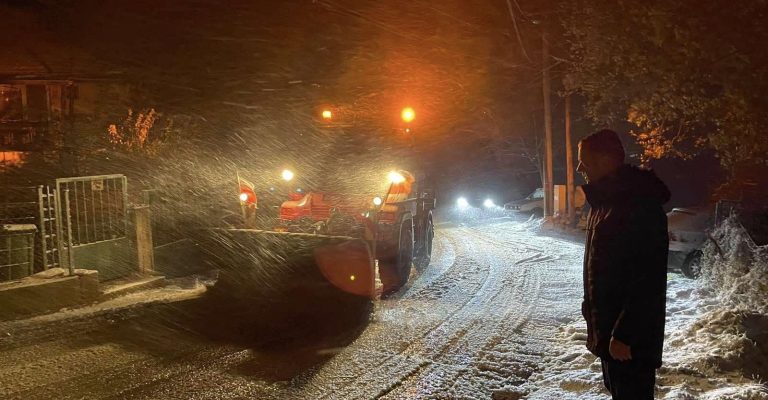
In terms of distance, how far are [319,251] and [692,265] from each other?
683 centimetres

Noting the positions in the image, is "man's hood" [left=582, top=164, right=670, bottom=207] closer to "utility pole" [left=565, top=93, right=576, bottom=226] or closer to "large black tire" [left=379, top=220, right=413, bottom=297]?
"large black tire" [left=379, top=220, right=413, bottom=297]

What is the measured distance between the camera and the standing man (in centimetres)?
310

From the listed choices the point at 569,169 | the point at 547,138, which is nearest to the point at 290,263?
the point at 569,169

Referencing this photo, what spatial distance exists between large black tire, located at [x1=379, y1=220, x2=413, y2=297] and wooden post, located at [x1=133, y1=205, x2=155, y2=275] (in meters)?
4.28

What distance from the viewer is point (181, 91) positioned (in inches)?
742

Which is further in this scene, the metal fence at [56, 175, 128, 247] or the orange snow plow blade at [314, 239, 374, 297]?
the metal fence at [56, 175, 128, 247]

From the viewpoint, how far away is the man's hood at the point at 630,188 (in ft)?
10.6

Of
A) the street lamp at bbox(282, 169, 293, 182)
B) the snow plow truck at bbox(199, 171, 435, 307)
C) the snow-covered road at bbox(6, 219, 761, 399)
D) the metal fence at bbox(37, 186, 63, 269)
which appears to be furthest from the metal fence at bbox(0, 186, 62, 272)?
the street lamp at bbox(282, 169, 293, 182)

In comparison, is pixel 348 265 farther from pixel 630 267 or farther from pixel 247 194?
pixel 630 267

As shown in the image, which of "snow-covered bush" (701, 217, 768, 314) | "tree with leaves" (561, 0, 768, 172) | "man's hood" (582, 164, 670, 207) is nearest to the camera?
"man's hood" (582, 164, 670, 207)

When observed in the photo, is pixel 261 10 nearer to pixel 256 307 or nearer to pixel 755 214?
pixel 256 307

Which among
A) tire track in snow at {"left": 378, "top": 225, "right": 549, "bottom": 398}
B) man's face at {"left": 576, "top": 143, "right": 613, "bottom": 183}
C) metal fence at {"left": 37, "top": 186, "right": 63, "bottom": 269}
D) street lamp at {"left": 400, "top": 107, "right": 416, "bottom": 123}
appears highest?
street lamp at {"left": 400, "top": 107, "right": 416, "bottom": 123}

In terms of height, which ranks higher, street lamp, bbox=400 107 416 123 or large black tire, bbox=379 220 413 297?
street lamp, bbox=400 107 416 123

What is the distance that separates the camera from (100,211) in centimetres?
1040
